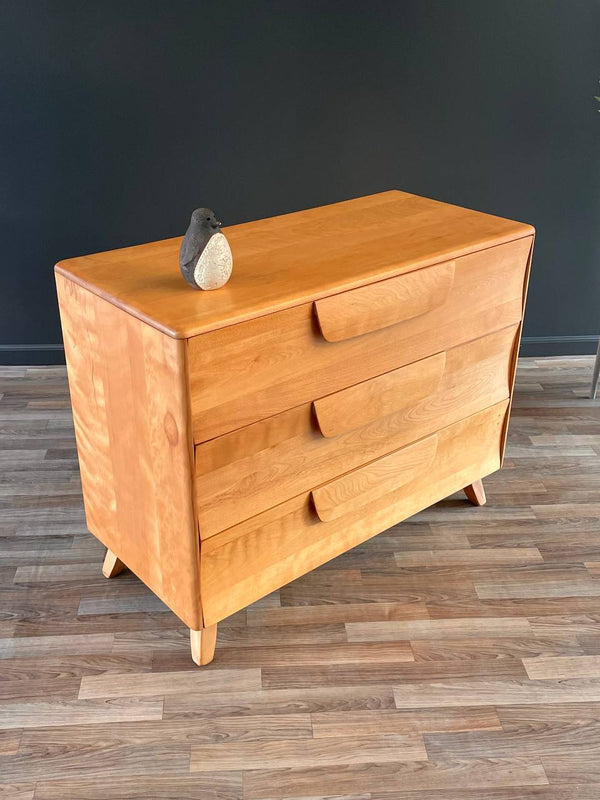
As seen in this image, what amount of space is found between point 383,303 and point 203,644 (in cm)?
78

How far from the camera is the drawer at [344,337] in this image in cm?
137

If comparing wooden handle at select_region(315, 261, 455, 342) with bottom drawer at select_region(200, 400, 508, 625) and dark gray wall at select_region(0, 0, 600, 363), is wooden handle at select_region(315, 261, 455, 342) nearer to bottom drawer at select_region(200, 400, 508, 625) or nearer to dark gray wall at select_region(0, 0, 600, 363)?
bottom drawer at select_region(200, 400, 508, 625)

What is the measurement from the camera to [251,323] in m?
1.37

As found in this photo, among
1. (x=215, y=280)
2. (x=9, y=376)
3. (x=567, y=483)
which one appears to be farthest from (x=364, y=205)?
(x=9, y=376)

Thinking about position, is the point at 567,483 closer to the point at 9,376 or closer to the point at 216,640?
the point at 216,640

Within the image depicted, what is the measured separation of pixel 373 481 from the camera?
A: 1780 mm

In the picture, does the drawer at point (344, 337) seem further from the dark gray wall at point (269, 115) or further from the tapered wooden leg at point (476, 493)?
the dark gray wall at point (269, 115)

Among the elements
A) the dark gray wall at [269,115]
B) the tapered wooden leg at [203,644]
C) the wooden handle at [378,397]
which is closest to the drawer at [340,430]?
the wooden handle at [378,397]

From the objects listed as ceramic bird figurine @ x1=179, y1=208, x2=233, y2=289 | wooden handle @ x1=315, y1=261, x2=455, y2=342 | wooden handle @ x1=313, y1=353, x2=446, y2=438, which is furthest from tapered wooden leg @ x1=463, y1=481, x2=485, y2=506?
ceramic bird figurine @ x1=179, y1=208, x2=233, y2=289

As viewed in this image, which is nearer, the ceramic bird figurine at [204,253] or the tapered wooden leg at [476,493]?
the ceramic bird figurine at [204,253]

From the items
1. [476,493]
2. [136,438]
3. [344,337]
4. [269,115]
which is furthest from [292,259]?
[269,115]

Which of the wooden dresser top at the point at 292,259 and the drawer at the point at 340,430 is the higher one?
the wooden dresser top at the point at 292,259

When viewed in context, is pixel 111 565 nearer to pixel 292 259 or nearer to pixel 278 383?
pixel 278 383

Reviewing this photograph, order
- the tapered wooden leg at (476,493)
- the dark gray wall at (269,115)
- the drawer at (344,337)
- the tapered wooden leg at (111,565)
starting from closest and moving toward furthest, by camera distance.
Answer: the drawer at (344,337)
the tapered wooden leg at (111,565)
the tapered wooden leg at (476,493)
the dark gray wall at (269,115)
